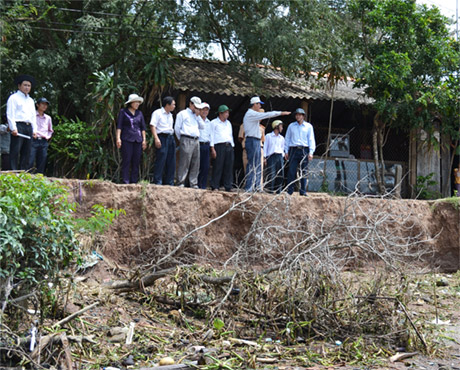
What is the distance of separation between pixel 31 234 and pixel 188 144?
170 inches

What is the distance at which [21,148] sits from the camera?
8406mm

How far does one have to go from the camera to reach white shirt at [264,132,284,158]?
1017 centimetres

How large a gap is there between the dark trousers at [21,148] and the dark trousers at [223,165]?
300 centimetres

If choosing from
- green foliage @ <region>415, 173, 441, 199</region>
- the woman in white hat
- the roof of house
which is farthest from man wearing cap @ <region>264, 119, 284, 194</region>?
green foliage @ <region>415, 173, 441, 199</region>

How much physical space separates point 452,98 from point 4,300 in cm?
1207

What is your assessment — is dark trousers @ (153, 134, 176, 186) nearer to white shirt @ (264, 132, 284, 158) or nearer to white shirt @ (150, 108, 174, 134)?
white shirt @ (150, 108, 174, 134)

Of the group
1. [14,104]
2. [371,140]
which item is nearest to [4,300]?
[14,104]

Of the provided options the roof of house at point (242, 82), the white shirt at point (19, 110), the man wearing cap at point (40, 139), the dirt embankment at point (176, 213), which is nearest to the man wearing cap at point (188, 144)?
the dirt embankment at point (176, 213)

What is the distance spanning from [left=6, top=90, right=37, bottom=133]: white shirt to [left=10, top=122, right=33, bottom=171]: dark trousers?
0.34 ft

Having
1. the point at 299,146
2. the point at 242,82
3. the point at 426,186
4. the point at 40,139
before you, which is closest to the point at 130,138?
the point at 40,139

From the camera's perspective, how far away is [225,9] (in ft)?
41.8

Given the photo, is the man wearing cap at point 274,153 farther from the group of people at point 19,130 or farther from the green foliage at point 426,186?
the green foliage at point 426,186

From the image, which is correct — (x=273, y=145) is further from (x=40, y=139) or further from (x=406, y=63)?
(x=406, y=63)

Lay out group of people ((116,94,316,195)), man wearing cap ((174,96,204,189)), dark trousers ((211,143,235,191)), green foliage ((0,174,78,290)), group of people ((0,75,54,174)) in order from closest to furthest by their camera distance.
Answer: green foliage ((0,174,78,290))
group of people ((0,75,54,174))
group of people ((116,94,316,195))
man wearing cap ((174,96,204,189))
dark trousers ((211,143,235,191))
